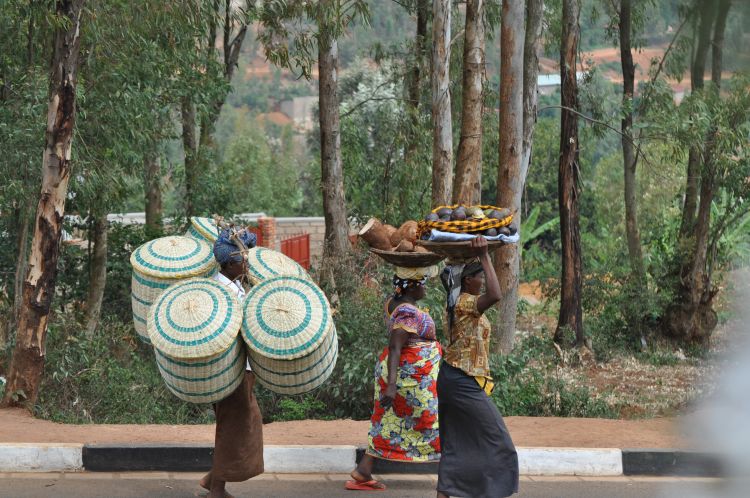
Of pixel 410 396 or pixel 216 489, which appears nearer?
pixel 216 489

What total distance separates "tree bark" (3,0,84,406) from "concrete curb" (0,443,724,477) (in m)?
1.83

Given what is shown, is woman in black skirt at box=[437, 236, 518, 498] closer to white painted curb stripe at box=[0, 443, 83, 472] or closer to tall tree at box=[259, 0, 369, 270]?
white painted curb stripe at box=[0, 443, 83, 472]

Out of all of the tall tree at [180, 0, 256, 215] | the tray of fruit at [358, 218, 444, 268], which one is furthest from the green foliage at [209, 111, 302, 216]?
the tray of fruit at [358, 218, 444, 268]

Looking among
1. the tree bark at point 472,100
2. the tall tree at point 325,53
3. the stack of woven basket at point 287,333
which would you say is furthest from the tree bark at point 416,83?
the stack of woven basket at point 287,333

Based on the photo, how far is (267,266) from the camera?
6043 mm

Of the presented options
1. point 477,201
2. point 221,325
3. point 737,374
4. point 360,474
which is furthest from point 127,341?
point 737,374

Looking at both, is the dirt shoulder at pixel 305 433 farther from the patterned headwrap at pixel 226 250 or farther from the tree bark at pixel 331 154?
the tree bark at pixel 331 154

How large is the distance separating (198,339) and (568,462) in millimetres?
3042

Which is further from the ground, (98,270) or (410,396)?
(410,396)

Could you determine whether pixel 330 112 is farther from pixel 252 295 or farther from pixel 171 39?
pixel 252 295

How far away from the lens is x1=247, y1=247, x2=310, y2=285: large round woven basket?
5.96 meters

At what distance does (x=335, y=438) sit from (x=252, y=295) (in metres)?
2.14

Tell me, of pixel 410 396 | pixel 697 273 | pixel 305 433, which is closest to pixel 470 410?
pixel 410 396

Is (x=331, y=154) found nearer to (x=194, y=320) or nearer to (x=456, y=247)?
(x=456, y=247)
